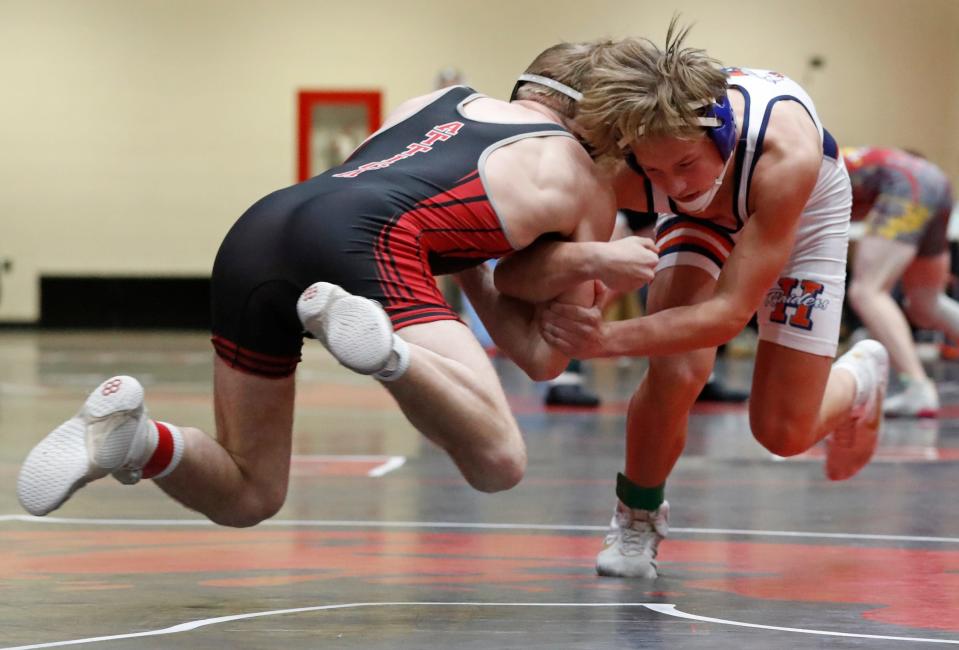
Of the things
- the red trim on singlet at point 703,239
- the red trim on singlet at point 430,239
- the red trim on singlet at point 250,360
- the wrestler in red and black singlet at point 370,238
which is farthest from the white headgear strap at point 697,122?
the red trim on singlet at point 250,360

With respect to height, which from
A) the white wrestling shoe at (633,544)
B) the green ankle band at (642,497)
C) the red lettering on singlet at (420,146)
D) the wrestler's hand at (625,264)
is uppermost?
the red lettering on singlet at (420,146)

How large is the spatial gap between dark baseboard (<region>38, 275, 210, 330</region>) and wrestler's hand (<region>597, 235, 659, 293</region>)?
11677mm

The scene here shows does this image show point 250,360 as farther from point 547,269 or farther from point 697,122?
point 697,122

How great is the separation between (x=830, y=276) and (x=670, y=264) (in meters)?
0.36

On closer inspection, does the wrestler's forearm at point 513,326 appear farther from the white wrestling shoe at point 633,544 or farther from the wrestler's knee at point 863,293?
the wrestler's knee at point 863,293

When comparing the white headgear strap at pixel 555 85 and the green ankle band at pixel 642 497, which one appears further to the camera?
the green ankle band at pixel 642 497

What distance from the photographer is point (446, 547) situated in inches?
134

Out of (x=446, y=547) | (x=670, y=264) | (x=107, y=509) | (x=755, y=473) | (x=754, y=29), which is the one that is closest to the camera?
(x=670, y=264)

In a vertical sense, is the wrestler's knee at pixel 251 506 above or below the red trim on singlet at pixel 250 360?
below

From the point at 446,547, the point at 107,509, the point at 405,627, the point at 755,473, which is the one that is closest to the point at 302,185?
the point at 405,627

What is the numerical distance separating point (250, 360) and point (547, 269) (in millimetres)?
570

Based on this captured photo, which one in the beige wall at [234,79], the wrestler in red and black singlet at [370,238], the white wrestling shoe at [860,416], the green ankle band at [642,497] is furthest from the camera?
the beige wall at [234,79]

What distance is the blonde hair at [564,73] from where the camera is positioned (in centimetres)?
287

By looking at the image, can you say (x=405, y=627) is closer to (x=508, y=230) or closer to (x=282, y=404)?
(x=282, y=404)
